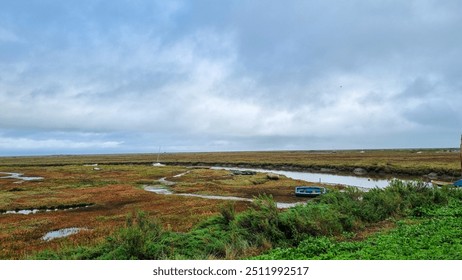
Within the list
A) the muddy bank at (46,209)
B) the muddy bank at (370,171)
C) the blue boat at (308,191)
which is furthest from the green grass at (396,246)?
the muddy bank at (370,171)

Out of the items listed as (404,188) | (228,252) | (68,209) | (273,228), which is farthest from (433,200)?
(68,209)

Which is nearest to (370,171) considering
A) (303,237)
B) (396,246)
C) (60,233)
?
(303,237)

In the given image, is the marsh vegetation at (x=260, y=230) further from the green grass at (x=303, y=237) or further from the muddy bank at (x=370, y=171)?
the muddy bank at (x=370, y=171)

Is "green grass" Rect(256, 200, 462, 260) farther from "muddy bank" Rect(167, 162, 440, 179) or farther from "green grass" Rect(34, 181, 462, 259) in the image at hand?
"muddy bank" Rect(167, 162, 440, 179)

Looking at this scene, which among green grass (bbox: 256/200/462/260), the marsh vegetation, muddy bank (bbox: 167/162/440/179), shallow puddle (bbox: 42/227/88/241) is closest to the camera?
green grass (bbox: 256/200/462/260)

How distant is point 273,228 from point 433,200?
12.3 metres

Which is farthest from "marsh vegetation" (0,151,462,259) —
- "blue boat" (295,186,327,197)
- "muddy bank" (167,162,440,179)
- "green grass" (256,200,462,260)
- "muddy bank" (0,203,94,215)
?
"muddy bank" (167,162,440,179)

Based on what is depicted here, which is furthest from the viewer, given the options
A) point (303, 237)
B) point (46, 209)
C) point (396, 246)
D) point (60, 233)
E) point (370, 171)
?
point (370, 171)

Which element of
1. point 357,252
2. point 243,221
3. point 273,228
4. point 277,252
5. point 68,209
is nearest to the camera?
point 357,252

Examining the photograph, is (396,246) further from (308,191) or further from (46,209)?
(46,209)

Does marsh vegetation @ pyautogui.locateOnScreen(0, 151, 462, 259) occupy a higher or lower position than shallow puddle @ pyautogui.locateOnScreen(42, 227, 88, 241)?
higher
